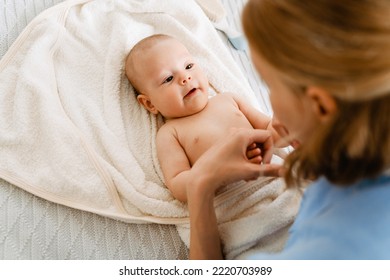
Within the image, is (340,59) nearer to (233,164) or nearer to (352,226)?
(352,226)

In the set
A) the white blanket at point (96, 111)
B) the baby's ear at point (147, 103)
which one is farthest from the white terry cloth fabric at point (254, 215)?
the baby's ear at point (147, 103)

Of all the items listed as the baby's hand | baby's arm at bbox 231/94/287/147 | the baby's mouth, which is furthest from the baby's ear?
the baby's hand

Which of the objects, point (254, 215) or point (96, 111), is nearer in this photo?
point (254, 215)

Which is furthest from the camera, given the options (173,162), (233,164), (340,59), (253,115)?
(253,115)

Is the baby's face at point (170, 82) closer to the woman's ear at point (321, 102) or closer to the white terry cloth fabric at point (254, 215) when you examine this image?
the white terry cloth fabric at point (254, 215)

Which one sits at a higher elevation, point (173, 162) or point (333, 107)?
point (333, 107)

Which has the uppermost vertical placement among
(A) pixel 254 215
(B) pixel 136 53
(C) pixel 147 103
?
(B) pixel 136 53

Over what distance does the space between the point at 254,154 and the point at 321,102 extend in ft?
1.28

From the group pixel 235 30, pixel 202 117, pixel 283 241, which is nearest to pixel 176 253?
pixel 283 241

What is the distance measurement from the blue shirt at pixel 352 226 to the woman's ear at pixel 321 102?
0.14m

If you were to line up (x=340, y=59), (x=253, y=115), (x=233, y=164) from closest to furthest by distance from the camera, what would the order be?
(x=340, y=59), (x=233, y=164), (x=253, y=115)

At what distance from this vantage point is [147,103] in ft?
4.11

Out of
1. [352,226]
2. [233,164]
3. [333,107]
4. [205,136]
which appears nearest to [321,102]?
[333,107]

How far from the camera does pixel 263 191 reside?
1.06m
